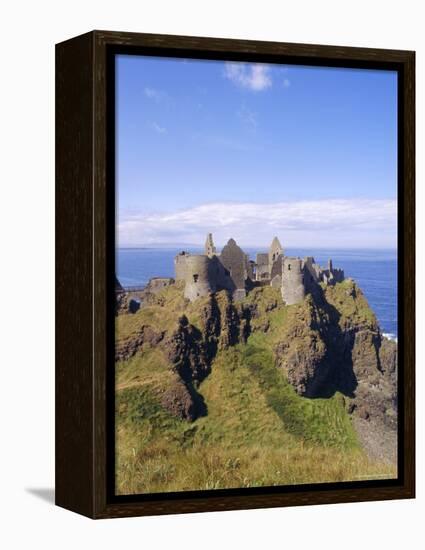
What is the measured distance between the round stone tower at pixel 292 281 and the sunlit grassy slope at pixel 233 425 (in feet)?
0.22

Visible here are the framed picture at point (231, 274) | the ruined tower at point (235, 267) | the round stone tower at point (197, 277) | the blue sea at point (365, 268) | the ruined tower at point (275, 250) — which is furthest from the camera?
the ruined tower at point (275, 250)

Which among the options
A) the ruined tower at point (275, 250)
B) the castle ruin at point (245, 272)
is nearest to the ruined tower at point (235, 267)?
the castle ruin at point (245, 272)

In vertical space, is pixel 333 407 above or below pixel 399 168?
below

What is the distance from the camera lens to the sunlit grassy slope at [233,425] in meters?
12.7

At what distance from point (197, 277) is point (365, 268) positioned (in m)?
1.36

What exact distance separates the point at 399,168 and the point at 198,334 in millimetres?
2098

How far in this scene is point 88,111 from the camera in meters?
12.6

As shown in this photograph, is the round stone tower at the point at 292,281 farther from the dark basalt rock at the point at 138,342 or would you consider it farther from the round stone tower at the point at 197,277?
the dark basalt rock at the point at 138,342

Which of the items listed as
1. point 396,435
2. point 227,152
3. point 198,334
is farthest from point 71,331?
point 396,435

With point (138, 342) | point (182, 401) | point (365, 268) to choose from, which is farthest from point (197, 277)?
point (365, 268)

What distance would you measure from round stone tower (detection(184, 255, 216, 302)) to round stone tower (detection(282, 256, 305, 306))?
0.60 metres

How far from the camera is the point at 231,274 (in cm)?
1309

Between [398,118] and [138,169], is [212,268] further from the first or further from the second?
[398,118]

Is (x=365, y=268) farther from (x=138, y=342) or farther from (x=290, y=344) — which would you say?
(x=138, y=342)
